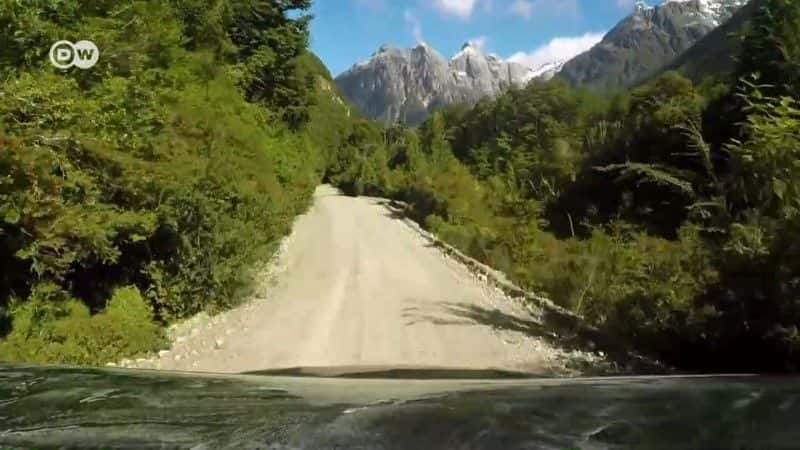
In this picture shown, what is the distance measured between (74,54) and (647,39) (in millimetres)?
158041

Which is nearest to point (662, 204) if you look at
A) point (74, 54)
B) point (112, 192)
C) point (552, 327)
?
point (552, 327)

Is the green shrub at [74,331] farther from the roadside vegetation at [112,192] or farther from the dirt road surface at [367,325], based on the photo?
the dirt road surface at [367,325]

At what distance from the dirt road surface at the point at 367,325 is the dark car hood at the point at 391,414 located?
576cm

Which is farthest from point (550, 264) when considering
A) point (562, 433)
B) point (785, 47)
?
point (562, 433)

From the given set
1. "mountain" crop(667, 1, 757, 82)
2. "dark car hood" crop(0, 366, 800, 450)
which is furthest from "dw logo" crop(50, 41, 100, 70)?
"mountain" crop(667, 1, 757, 82)

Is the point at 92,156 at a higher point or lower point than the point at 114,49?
lower

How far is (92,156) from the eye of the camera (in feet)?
33.4

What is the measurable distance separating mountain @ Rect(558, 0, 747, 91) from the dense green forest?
9324cm

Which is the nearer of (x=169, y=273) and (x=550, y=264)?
(x=169, y=273)

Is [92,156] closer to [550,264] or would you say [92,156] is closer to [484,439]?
[484,439]

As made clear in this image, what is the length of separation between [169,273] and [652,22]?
165m

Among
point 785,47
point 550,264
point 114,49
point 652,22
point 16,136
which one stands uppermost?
point 652,22

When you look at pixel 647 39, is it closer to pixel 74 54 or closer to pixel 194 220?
pixel 194 220

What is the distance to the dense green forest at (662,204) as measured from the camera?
8.30 metres
